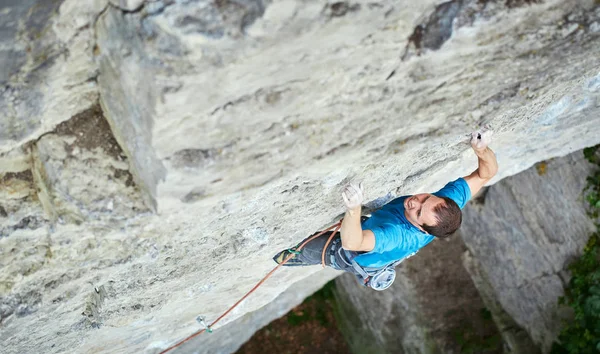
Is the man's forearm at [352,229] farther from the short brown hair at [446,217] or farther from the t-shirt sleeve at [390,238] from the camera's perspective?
the short brown hair at [446,217]

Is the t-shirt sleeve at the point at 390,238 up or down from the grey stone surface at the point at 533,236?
up

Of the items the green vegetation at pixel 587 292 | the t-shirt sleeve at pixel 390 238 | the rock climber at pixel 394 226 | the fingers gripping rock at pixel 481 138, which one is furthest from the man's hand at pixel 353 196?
the green vegetation at pixel 587 292

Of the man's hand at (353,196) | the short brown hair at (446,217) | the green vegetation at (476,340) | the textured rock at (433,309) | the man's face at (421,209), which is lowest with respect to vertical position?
the green vegetation at (476,340)

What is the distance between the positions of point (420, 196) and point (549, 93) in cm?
81

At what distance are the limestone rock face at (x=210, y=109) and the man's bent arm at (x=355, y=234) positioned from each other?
0.65ft

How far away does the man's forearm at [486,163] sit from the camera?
123 inches

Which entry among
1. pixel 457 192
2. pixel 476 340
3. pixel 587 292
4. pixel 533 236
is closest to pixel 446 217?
pixel 457 192

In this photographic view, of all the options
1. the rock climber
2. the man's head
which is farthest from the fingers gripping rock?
the man's head

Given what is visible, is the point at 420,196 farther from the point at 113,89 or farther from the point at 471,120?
the point at 113,89

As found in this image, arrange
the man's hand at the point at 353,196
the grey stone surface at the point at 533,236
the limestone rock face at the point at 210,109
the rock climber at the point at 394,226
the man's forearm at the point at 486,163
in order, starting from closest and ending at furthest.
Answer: the limestone rock face at the point at 210,109, the man's hand at the point at 353,196, the rock climber at the point at 394,226, the man's forearm at the point at 486,163, the grey stone surface at the point at 533,236

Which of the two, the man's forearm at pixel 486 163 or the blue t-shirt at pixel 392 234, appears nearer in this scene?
the blue t-shirt at pixel 392 234

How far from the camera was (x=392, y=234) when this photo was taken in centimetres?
301

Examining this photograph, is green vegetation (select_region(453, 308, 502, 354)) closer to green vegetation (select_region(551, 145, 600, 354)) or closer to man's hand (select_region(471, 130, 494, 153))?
green vegetation (select_region(551, 145, 600, 354))

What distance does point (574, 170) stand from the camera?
4828 millimetres
